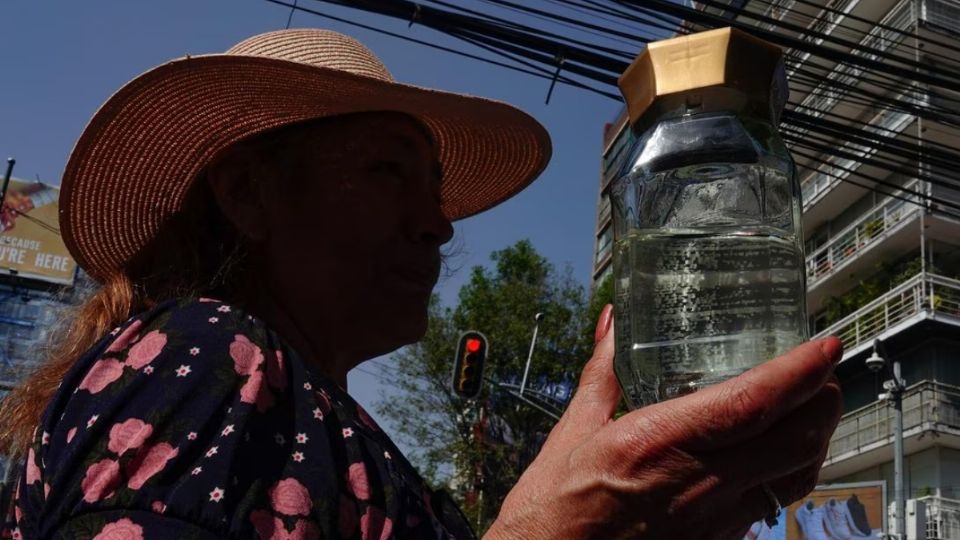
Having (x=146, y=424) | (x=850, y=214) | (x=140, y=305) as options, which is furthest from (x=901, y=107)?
(x=850, y=214)

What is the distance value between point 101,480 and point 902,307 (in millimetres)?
23214

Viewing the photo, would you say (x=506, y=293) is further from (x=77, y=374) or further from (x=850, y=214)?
(x=77, y=374)

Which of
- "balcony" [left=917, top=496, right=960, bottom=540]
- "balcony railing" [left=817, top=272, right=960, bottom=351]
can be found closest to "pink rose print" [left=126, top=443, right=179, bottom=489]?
"balcony" [left=917, top=496, right=960, bottom=540]

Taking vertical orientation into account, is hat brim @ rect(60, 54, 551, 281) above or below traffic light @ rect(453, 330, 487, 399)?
below

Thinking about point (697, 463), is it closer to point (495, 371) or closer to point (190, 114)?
point (190, 114)

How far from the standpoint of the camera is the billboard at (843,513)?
52.0ft

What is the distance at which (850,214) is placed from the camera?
2623 centimetres

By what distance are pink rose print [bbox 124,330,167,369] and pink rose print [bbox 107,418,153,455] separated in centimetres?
9

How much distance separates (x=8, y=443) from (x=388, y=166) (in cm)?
74

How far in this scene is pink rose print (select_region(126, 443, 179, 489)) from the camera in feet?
3.35

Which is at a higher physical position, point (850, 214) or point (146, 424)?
point (850, 214)

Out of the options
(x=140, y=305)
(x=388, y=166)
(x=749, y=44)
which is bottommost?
(x=140, y=305)

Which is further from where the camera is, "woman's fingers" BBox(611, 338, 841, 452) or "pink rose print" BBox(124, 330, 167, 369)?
"pink rose print" BBox(124, 330, 167, 369)

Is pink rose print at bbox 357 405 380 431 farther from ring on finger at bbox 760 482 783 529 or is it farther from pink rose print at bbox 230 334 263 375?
ring on finger at bbox 760 482 783 529
